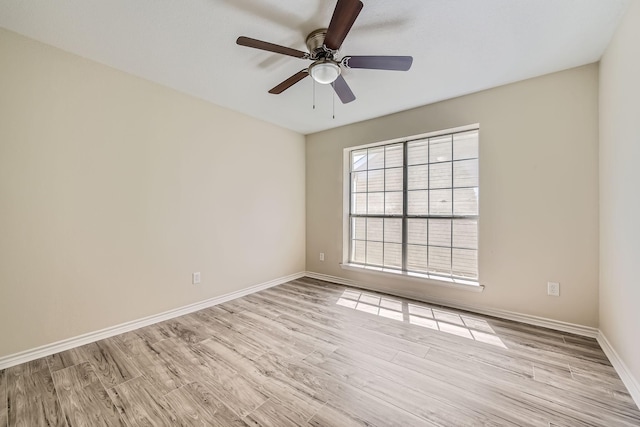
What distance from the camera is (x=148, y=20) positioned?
1783 mm

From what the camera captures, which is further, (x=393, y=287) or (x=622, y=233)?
(x=393, y=287)

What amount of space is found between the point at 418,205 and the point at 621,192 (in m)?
1.79

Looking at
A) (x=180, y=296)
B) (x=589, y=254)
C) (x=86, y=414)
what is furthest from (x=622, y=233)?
(x=180, y=296)

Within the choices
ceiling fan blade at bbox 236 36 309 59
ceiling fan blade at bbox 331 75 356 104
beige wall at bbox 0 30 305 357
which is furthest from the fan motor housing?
beige wall at bbox 0 30 305 357

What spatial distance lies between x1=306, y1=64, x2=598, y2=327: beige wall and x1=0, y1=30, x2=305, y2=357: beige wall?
2682mm

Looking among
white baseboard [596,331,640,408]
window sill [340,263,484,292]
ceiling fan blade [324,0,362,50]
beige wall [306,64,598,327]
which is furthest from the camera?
window sill [340,263,484,292]

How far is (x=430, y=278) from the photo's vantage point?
3143 millimetres

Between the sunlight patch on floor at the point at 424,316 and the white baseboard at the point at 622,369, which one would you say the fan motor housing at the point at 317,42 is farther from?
the white baseboard at the point at 622,369

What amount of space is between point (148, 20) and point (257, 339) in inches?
104

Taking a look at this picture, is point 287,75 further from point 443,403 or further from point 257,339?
point 443,403

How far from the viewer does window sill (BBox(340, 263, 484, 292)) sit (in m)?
2.85

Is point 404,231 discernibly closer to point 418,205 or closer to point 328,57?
point 418,205

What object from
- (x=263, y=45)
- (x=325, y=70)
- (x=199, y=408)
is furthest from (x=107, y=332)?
(x=325, y=70)

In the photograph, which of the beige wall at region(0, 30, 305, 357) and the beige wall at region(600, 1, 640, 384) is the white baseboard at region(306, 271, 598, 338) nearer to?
the beige wall at region(600, 1, 640, 384)
